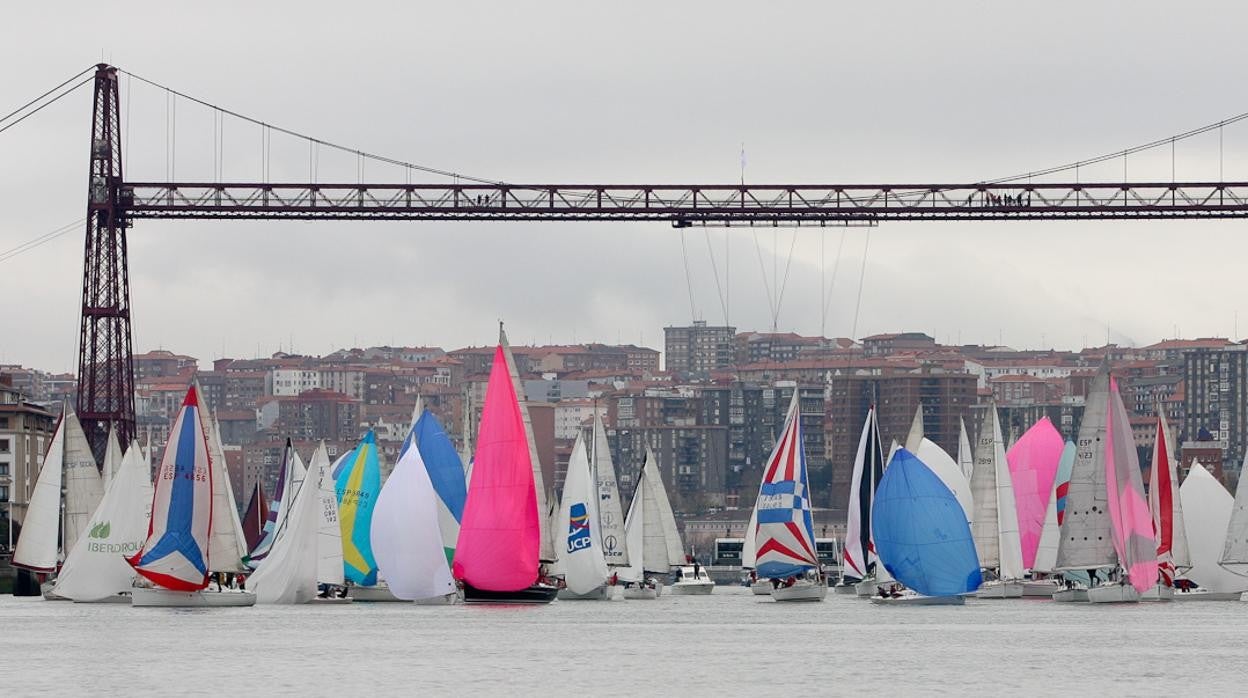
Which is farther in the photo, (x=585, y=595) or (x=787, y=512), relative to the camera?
(x=787, y=512)

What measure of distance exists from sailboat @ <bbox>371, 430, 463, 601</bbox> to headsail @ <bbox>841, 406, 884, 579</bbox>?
8.52 meters

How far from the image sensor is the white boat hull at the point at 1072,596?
1638 inches

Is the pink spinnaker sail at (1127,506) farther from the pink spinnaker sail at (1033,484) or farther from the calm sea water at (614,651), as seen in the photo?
the pink spinnaker sail at (1033,484)

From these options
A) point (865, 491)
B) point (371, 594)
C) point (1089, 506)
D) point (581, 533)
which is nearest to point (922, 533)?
point (1089, 506)

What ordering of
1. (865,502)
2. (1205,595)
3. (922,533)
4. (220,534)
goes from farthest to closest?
1. (865,502)
2. (1205,595)
3. (922,533)
4. (220,534)

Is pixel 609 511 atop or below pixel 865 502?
below

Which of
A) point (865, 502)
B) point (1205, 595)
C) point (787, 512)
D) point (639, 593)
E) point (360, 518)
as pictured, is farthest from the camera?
point (639, 593)

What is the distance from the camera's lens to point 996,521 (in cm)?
4475

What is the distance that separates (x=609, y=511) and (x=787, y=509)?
4.86 meters

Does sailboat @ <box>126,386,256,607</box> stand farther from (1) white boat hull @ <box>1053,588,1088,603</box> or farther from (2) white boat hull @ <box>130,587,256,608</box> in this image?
(1) white boat hull @ <box>1053,588,1088,603</box>

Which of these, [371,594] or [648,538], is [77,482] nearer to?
[371,594]

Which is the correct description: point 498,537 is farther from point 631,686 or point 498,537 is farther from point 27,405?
point 27,405

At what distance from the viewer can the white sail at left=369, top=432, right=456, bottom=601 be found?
38500mm

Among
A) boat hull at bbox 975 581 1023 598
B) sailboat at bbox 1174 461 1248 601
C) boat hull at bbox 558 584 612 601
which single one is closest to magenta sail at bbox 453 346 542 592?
boat hull at bbox 558 584 612 601
